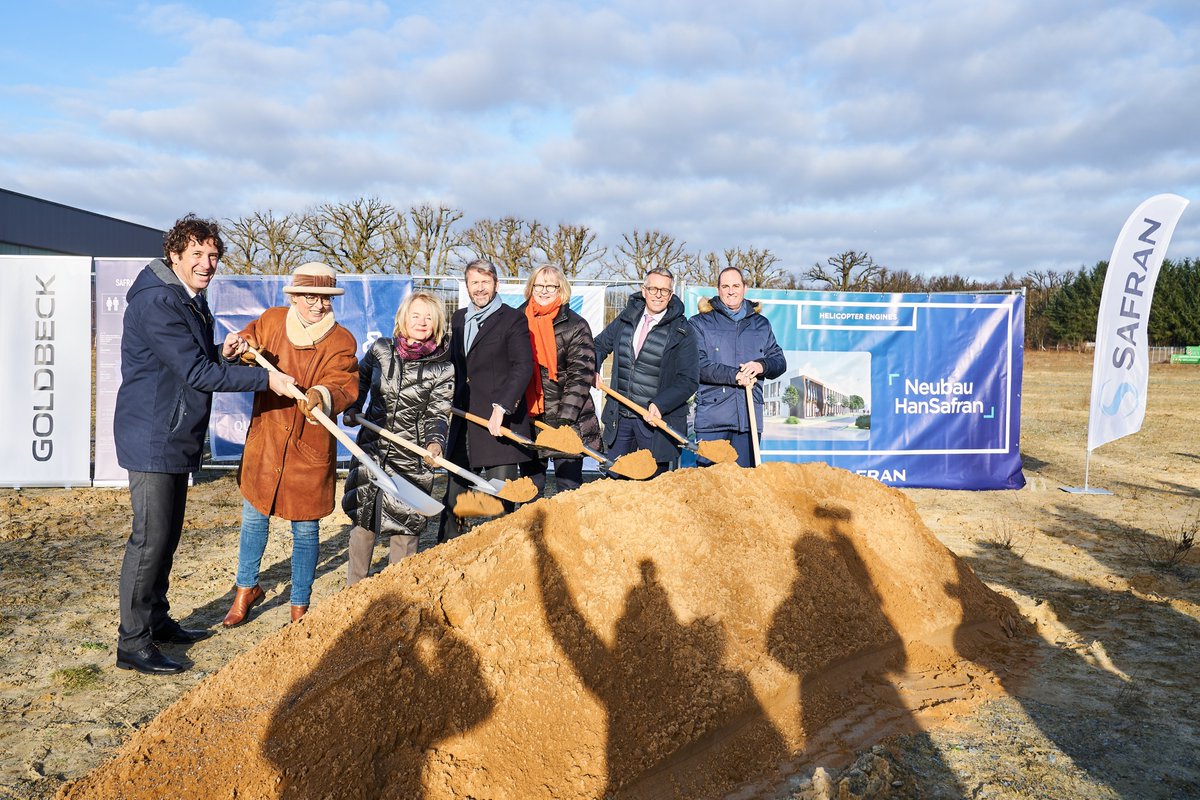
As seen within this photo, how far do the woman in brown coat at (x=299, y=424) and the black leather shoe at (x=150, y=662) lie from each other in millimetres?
619

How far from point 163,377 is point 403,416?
44.5 inches

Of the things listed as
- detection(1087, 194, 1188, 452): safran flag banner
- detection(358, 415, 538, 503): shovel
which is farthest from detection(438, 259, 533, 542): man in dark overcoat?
detection(1087, 194, 1188, 452): safran flag banner

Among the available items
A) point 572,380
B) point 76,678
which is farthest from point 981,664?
point 76,678

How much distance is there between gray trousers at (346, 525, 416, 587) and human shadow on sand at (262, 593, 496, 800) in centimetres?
137

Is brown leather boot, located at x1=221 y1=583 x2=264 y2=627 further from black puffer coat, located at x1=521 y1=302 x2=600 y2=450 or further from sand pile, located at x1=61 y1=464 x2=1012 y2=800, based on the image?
black puffer coat, located at x1=521 y1=302 x2=600 y2=450

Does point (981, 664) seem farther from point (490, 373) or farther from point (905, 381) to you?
point (905, 381)

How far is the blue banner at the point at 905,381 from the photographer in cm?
875

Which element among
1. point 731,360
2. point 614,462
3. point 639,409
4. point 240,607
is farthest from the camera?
point 731,360

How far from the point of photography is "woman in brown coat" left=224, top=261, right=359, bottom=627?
159 inches

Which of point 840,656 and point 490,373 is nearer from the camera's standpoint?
point 840,656

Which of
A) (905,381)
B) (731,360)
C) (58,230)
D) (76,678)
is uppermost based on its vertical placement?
(58,230)

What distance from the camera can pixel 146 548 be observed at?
12.0 feet

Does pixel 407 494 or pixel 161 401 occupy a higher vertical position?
pixel 161 401

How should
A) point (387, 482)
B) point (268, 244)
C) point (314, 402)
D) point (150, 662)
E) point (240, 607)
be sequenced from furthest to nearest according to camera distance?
point (268, 244), point (240, 607), point (387, 482), point (314, 402), point (150, 662)
